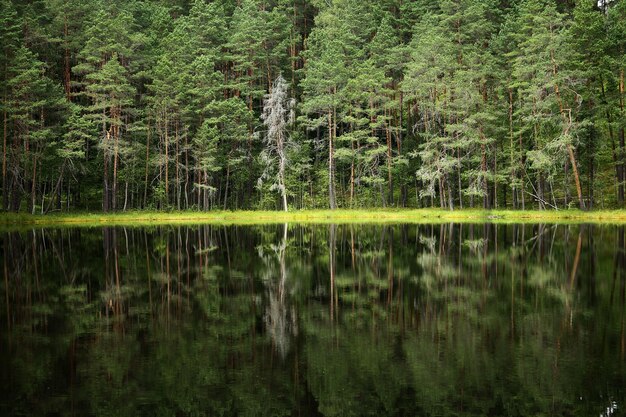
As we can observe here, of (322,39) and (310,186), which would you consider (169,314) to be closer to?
(310,186)

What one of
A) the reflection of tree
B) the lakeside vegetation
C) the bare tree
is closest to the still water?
the reflection of tree

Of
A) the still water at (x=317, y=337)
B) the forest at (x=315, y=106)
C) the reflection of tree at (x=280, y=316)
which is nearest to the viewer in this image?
the still water at (x=317, y=337)

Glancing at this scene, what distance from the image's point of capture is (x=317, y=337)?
10.7 meters

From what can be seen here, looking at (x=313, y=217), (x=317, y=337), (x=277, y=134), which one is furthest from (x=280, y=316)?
(x=277, y=134)

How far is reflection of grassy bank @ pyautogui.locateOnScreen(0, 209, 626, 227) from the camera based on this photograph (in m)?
43.2

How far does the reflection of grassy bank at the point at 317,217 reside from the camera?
142ft

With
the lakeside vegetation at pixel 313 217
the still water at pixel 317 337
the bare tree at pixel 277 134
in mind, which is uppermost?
the bare tree at pixel 277 134

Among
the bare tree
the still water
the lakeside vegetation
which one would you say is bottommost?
the still water

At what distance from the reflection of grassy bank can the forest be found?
2828 mm

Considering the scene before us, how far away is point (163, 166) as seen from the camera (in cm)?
5716

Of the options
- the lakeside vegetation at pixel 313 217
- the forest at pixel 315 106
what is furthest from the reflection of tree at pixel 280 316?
the forest at pixel 315 106

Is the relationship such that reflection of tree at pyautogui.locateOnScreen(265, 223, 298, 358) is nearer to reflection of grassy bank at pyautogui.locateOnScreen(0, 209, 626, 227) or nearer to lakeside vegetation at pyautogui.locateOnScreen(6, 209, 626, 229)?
lakeside vegetation at pyautogui.locateOnScreen(6, 209, 626, 229)

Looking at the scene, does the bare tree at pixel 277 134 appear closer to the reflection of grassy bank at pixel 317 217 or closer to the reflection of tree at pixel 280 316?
the reflection of grassy bank at pixel 317 217

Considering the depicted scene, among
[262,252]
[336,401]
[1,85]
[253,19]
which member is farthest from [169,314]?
[253,19]
